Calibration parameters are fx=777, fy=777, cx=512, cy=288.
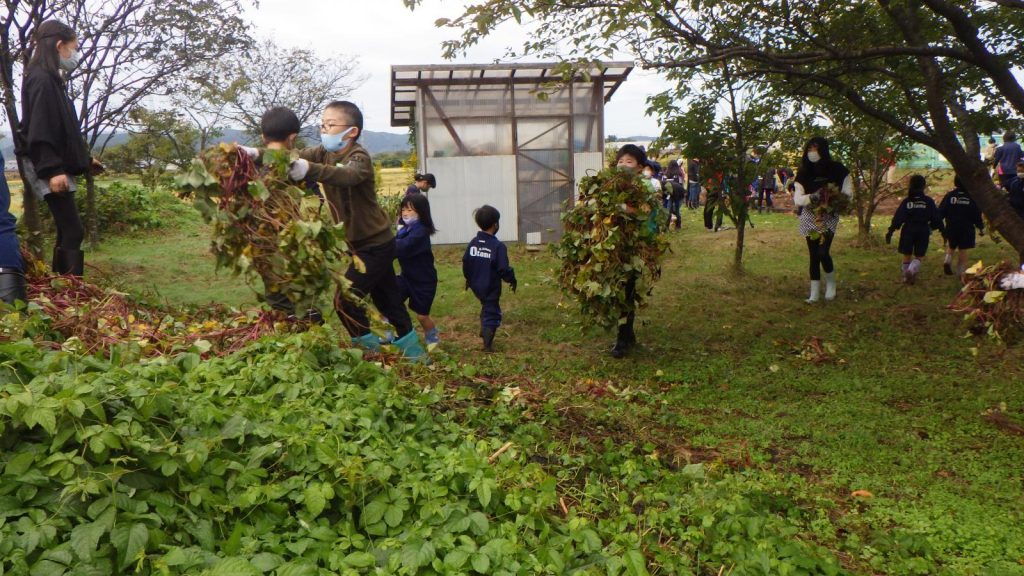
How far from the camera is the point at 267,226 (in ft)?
12.5

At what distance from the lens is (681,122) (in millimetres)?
9344

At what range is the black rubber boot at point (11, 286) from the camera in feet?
14.0

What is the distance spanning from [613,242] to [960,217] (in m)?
5.95

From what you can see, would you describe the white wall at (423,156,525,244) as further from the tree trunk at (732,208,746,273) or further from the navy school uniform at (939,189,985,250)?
the navy school uniform at (939,189,985,250)

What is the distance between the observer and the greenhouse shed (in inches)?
569

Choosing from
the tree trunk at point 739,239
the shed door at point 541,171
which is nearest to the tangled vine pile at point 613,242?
the tree trunk at point 739,239

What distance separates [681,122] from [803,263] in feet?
12.1

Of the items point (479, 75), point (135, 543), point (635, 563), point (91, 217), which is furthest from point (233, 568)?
point (479, 75)

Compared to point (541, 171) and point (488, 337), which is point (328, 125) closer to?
point (488, 337)

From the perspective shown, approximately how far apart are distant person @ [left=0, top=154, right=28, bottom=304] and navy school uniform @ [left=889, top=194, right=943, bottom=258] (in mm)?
9159

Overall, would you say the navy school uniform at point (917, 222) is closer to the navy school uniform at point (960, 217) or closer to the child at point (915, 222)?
the child at point (915, 222)

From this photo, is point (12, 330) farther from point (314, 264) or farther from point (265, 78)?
point (265, 78)

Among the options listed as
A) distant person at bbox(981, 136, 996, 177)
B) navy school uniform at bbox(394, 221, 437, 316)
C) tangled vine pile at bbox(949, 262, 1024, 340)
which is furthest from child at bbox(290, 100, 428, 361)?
distant person at bbox(981, 136, 996, 177)

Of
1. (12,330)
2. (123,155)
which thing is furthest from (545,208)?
(12,330)
